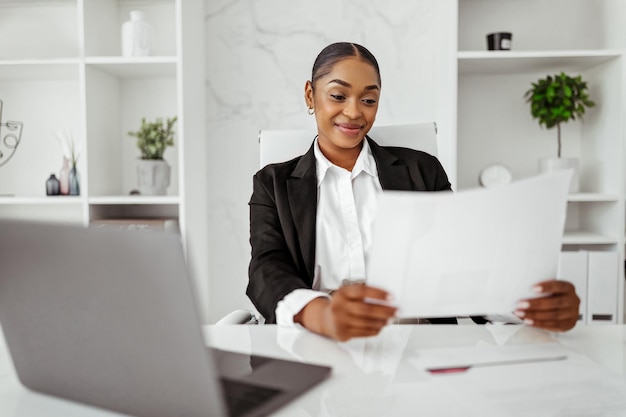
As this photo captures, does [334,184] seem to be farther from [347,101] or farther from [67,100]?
[67,100]

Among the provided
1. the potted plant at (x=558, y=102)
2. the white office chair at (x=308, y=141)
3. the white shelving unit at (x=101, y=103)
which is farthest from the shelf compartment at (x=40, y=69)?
the potted plant at (x=558, y=102)

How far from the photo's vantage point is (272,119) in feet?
9.23

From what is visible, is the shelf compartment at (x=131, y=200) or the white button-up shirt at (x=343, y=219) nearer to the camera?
the white button-up shirt at (x=343, y=219)

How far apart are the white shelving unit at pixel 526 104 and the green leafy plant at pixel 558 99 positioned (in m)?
0.10

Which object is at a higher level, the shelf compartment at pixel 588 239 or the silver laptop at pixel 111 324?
the silver laptop at pixel 111 324

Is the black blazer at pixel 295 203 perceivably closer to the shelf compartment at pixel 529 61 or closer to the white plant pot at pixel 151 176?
the shelf compartment at pixel 529 61

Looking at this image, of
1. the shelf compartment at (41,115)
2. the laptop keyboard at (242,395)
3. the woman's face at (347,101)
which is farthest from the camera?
the shelf compartment at (41,115)

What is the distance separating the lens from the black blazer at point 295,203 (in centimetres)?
148

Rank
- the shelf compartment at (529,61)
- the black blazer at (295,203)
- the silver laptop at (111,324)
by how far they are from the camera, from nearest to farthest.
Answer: the silver laptop at (111,324) < the black blazer at (295,203) < the shelf compartment at (529,61)

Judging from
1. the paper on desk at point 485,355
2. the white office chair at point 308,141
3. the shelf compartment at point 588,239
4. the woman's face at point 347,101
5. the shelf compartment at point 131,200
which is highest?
the woman's face at point 347,101

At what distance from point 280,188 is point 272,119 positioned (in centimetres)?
128

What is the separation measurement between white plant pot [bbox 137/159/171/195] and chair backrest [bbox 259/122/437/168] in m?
0.94

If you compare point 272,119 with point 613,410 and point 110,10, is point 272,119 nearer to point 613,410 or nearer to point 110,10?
point 110,10

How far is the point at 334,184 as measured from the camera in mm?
1672
